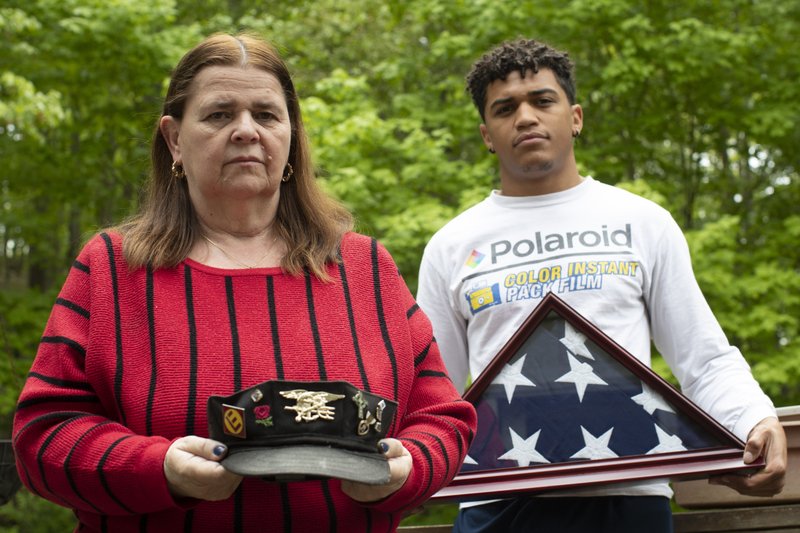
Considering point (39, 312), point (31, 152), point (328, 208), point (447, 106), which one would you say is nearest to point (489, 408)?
point (328, 208)

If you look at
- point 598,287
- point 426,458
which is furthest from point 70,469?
point 598,287

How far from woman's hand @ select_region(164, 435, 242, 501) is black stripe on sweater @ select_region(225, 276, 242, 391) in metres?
0.23

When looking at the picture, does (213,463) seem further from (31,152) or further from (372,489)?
(31,152)

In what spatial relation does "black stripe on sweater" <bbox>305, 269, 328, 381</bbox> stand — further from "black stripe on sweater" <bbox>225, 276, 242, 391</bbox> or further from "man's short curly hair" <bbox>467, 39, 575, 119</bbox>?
"man's short curly hair" <bbox>467, 39, 575, 119</bbox>

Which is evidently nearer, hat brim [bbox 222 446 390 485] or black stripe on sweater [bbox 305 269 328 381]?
hat brim [bbox 222 446 390 485]

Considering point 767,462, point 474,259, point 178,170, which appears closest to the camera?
point 178,170

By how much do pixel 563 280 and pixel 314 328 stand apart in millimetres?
1107

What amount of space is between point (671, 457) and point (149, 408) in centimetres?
136

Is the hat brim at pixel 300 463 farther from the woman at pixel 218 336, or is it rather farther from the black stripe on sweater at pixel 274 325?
the black stripe on sweater at pixel 274 325

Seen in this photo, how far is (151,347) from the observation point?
1.90 meters

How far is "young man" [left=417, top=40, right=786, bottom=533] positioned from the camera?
2674mm

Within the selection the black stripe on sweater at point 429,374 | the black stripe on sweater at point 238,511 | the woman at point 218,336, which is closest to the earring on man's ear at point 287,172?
the woman at point 218,336

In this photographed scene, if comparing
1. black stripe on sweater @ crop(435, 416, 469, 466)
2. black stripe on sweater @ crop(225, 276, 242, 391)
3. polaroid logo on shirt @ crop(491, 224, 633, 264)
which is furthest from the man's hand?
black stripe on sweater @ crop(225, 276, 242, 391)

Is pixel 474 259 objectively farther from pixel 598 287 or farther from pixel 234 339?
pixel 234 339
